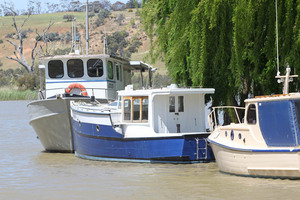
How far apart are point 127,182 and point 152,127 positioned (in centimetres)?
345

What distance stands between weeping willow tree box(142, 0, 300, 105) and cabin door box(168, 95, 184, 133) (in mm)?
817

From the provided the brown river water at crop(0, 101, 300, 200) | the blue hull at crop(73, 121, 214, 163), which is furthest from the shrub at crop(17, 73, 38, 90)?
the blue hull at crop(73, 121, 214, 163)

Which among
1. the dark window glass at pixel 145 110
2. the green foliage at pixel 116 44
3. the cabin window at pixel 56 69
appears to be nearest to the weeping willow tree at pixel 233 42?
the dark window glass at pixel 145 110

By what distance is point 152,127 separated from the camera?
62.6ft

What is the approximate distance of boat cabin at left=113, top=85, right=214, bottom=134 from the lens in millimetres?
19156

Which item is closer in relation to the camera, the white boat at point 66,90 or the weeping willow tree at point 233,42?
the weeping willow tree at point 233,42

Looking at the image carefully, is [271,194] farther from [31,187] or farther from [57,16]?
[57,16]

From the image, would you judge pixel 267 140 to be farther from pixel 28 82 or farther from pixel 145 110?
pixel 28 82

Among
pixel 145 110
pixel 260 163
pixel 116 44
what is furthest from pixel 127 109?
pixel 116 44

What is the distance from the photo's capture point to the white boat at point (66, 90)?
2342cm

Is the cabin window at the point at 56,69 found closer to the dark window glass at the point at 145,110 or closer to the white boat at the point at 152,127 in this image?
the white boat at the point at 152,127

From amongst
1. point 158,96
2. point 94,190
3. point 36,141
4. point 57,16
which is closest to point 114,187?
point 94,190

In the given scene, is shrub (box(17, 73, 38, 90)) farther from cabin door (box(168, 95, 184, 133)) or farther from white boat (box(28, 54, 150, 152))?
cabin door (box(168, 95, 184, 133))

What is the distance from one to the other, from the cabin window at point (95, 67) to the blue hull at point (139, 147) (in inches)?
168
